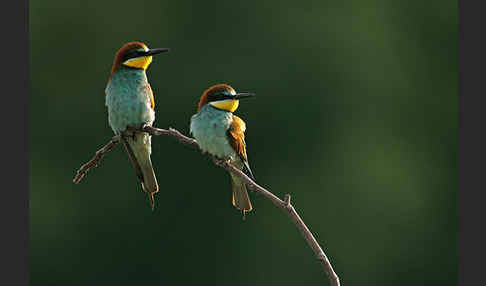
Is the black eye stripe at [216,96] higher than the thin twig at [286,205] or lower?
higher

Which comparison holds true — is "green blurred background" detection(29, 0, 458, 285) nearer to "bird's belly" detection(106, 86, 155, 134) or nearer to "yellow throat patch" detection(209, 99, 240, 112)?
"bird's belly" detection(106, 86, 155, 134)

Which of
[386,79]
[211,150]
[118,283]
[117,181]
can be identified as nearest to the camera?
[211,150]

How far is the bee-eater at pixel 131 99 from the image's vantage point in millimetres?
2629

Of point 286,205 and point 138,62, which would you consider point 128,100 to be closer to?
point 138,62

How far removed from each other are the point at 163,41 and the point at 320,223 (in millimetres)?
3434

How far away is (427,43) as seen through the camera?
45.4 feet

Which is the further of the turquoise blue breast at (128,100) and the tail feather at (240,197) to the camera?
the turquoise blue breast at (128,100)

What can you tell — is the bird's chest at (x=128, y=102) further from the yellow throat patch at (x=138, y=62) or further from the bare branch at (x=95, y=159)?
the bare branch at (x=95, y=159)

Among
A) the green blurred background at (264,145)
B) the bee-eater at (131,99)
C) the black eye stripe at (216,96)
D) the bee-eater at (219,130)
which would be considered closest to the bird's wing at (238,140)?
the bee-eater at (219,130)

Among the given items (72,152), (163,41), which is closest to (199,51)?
(163,41)

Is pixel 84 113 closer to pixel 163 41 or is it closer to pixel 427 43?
pixel 163 41

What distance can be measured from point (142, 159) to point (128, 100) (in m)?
0.28

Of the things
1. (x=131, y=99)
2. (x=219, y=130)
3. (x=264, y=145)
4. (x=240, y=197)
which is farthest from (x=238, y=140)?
(x=264, y=145)

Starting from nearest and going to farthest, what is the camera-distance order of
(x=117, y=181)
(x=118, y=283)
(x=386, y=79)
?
(x=118, y=283) < (x=117, y=181) < (x=386, y=79)
